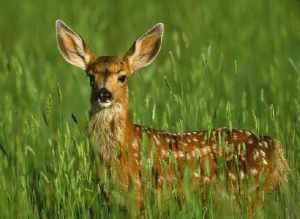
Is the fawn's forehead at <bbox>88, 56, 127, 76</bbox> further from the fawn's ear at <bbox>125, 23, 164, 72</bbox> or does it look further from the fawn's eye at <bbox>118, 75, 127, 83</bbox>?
the fawn's ear at <bbox>125, 23, 164, 72</bbox>

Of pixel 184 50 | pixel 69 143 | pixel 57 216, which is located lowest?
pixel 57 216

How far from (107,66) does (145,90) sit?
2459 mm

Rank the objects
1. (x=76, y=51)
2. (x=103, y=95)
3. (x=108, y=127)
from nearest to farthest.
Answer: (x=103, y=95), (x=108, y=127), (x=76, y=51)

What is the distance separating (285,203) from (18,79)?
1.78 meters

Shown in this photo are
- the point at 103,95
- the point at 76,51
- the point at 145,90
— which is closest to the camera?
the point at 103,95

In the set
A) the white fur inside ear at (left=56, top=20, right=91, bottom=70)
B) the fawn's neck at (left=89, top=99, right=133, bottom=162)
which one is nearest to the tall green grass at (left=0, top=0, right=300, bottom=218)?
the fawn's neck at (left=89, top=99, right=133, bottom=162)

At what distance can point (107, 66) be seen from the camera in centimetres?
730

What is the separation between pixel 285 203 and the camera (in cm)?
652

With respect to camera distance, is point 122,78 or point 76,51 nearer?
point 122,78

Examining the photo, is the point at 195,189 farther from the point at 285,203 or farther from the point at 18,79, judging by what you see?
the point at 18,79

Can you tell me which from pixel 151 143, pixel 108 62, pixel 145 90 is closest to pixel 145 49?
pixel 108 62

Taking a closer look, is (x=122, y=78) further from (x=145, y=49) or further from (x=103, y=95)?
(x=145, y=49)

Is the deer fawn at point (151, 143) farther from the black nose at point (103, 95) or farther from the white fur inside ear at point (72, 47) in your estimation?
the white fur inside ear at point (72, 47)

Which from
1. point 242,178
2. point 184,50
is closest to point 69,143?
point 242,178
